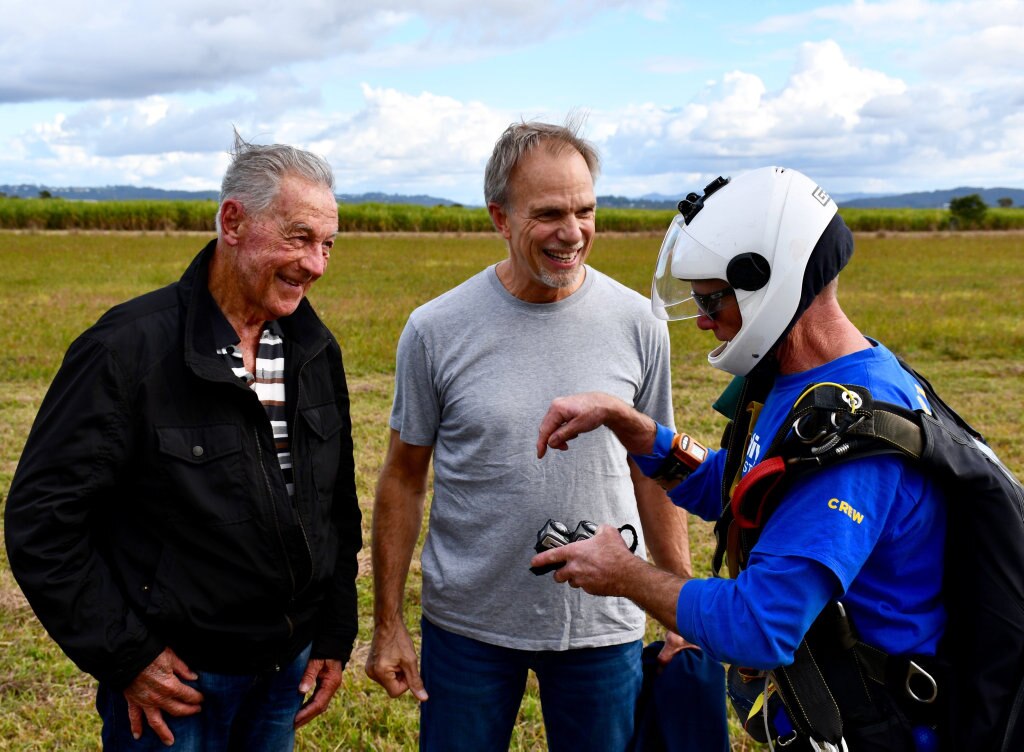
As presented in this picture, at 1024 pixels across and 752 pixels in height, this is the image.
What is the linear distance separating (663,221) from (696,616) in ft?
200

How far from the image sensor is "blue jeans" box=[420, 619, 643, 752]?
10.4ft

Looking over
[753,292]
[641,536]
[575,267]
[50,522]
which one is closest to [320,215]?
[575,267]

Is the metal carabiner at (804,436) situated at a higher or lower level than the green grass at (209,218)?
higher

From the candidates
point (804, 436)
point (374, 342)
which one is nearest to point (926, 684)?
point (804, 436)

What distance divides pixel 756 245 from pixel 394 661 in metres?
2.00

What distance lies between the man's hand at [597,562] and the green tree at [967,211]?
7045cm

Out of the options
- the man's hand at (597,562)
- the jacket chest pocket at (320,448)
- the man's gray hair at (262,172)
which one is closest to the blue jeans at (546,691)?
the jacket chest pocket at (320,448)

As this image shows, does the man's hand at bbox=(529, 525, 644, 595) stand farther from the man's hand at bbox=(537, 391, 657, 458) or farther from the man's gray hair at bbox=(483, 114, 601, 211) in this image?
the man's gray hair at bbox=(483, 114, 601, 211)

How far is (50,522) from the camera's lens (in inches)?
98.8

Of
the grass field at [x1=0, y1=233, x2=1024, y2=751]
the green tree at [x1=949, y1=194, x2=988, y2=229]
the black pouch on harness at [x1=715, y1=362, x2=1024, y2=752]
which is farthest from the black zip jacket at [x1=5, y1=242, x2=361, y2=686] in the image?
the green tree at [x1=949, y1=194, x2=988, y2=229]

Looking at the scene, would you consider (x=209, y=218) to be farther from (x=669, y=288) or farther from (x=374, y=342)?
(x=669, y=288)

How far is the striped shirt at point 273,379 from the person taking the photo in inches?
114

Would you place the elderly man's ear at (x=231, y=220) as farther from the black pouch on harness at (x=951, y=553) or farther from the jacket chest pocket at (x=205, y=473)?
the black pouch on harness at (x=951, y=553)

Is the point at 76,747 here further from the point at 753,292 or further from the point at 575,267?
the point at 753,292
